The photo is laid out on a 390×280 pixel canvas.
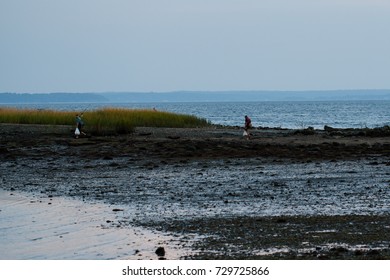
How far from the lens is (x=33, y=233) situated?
14.5 metres

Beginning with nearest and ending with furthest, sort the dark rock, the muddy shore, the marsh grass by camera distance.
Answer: the dark rock
the muddy shore
the marsh grass

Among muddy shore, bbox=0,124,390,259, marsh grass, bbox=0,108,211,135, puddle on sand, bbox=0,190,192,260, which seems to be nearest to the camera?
puddle on sand, bbox=0,190,192,260

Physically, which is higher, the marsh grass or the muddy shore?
the marsh grass

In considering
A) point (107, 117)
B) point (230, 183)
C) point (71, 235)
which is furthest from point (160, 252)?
point (107, 117)

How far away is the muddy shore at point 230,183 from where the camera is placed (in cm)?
1328

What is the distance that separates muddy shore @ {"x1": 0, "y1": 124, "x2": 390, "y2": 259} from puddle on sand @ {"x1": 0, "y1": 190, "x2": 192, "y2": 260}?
1.30 ft

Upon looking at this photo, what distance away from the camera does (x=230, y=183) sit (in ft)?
71.2

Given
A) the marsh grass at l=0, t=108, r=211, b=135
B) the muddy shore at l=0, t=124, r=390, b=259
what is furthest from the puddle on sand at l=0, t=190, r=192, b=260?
the marsh grass at l=0, t=108, r=211, b=135

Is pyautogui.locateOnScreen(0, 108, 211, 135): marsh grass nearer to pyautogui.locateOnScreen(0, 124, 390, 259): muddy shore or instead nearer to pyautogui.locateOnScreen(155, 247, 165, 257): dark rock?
pyautogui.locateOnScreen(0, 124, 390, 259): muddy shore

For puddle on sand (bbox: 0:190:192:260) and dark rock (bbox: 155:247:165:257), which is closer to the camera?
dark rock (bbox: 155:247:165:257)

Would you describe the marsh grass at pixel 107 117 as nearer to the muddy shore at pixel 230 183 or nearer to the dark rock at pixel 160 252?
the muddy shore at pixel 230 183

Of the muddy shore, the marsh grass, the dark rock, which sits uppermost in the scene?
the marsh grass

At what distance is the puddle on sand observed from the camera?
12562mm

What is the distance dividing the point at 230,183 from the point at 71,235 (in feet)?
26.4
